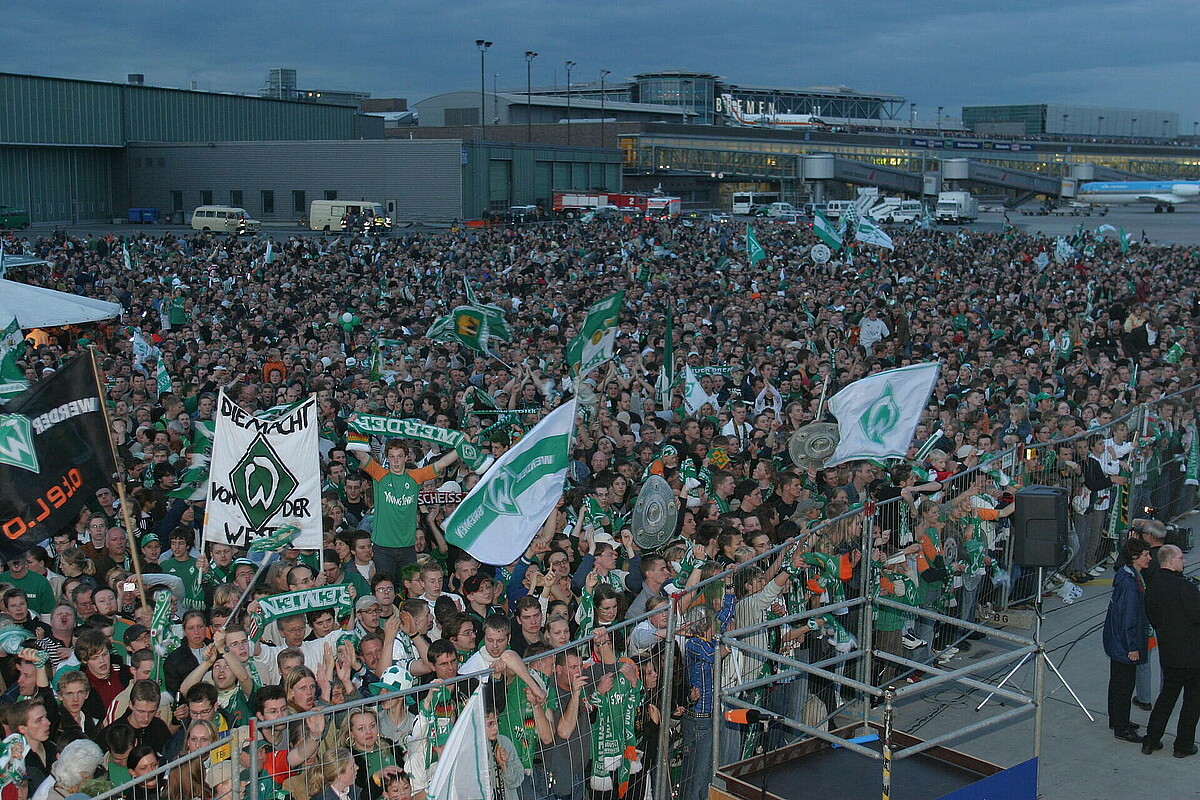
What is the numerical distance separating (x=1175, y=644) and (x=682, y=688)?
2.98 meters

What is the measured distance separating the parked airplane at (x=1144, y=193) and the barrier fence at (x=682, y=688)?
105m

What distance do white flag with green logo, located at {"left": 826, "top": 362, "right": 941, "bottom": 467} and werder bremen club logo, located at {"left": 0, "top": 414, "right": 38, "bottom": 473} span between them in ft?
18.5

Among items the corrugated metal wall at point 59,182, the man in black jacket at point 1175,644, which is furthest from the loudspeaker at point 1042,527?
the corrugated metal wall at point 59,182

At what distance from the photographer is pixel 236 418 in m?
8.14

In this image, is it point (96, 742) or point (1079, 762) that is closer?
point (96, 742)

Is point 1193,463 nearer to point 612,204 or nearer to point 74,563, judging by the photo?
point 74,563

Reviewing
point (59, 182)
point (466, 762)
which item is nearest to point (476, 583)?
point (466, 762)

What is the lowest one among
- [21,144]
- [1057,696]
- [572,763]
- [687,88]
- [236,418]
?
[1057,696]

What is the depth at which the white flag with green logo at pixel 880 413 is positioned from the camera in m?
9.69

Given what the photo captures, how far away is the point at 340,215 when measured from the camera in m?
55.3

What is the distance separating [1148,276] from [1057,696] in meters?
26.0

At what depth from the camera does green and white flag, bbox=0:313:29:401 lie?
11.2 meters

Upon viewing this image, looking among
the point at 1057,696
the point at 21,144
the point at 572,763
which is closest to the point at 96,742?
the point at 572,763

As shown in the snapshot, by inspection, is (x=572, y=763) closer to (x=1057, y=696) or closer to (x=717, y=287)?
(x=1057, y=696)
